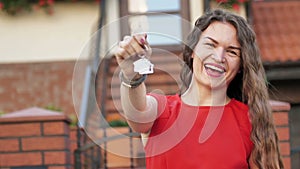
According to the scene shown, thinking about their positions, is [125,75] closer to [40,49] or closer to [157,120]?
[157,120]

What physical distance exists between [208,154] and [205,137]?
0.21 ft

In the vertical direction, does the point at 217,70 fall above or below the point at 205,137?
above

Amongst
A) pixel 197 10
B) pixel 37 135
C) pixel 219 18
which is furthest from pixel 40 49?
pixel 219 18

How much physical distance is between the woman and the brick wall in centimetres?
716

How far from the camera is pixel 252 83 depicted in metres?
2.41

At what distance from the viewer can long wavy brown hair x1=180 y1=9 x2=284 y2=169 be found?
234cm

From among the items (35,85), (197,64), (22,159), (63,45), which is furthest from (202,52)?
(63,45)

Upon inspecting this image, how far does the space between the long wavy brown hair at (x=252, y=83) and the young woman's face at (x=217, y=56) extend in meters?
0.02

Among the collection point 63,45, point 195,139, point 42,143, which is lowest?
point 42,143

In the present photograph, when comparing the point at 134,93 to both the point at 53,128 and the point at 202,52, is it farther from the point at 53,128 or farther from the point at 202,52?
the point at 53,128

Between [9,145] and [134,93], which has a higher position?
[134,93]

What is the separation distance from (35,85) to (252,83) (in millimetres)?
7545

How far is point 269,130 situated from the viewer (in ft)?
7.95

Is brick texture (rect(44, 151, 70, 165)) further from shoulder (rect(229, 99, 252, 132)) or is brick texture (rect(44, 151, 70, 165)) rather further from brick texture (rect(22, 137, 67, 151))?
shoulder (rect(229, 99, 252, 132))
